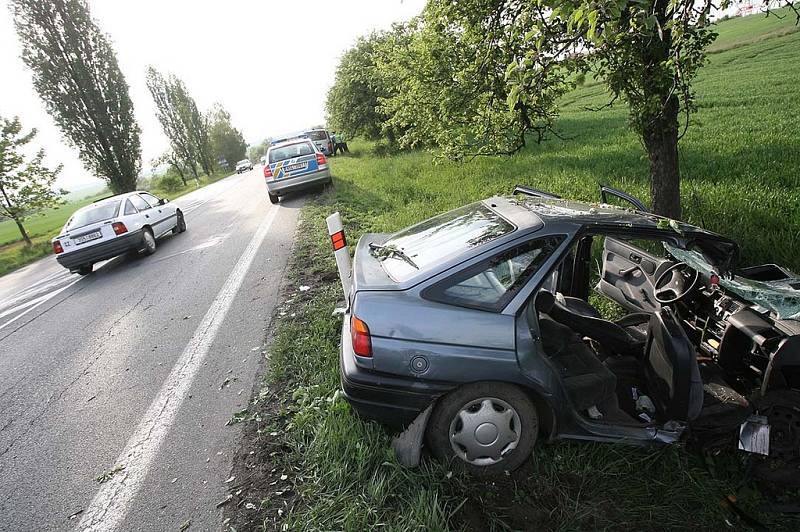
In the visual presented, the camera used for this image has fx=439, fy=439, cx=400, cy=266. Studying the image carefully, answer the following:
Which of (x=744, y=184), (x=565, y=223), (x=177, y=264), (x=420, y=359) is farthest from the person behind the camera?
(x=177, y=264)

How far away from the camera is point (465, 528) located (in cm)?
222

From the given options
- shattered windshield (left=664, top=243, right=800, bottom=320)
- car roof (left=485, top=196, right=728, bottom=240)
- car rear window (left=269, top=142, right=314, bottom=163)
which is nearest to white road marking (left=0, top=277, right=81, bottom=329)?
car rear window (left=269, top=142, right=314, bottom=163)

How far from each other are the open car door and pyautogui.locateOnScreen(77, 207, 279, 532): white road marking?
3.92m

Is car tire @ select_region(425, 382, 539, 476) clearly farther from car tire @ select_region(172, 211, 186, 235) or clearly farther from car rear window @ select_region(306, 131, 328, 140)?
car rear window @ select_region(306, 131, 328, 140)

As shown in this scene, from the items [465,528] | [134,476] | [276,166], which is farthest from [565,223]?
[276,166]

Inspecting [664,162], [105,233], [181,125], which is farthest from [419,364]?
[181,125]

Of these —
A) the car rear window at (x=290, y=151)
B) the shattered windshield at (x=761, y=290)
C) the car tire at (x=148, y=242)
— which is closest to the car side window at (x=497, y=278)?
the shattered windshield at (x=761, y=290)

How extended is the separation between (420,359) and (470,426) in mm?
496

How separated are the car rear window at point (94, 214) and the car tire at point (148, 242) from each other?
2.28ft

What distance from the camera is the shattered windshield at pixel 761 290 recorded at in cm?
248

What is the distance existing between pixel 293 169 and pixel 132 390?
9773mm

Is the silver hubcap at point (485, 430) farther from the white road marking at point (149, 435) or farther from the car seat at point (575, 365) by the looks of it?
the white road marking at point (149, 435)

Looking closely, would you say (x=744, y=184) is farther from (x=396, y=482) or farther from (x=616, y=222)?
(x=396, y=482)

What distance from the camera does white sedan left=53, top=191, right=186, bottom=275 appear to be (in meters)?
8.38
